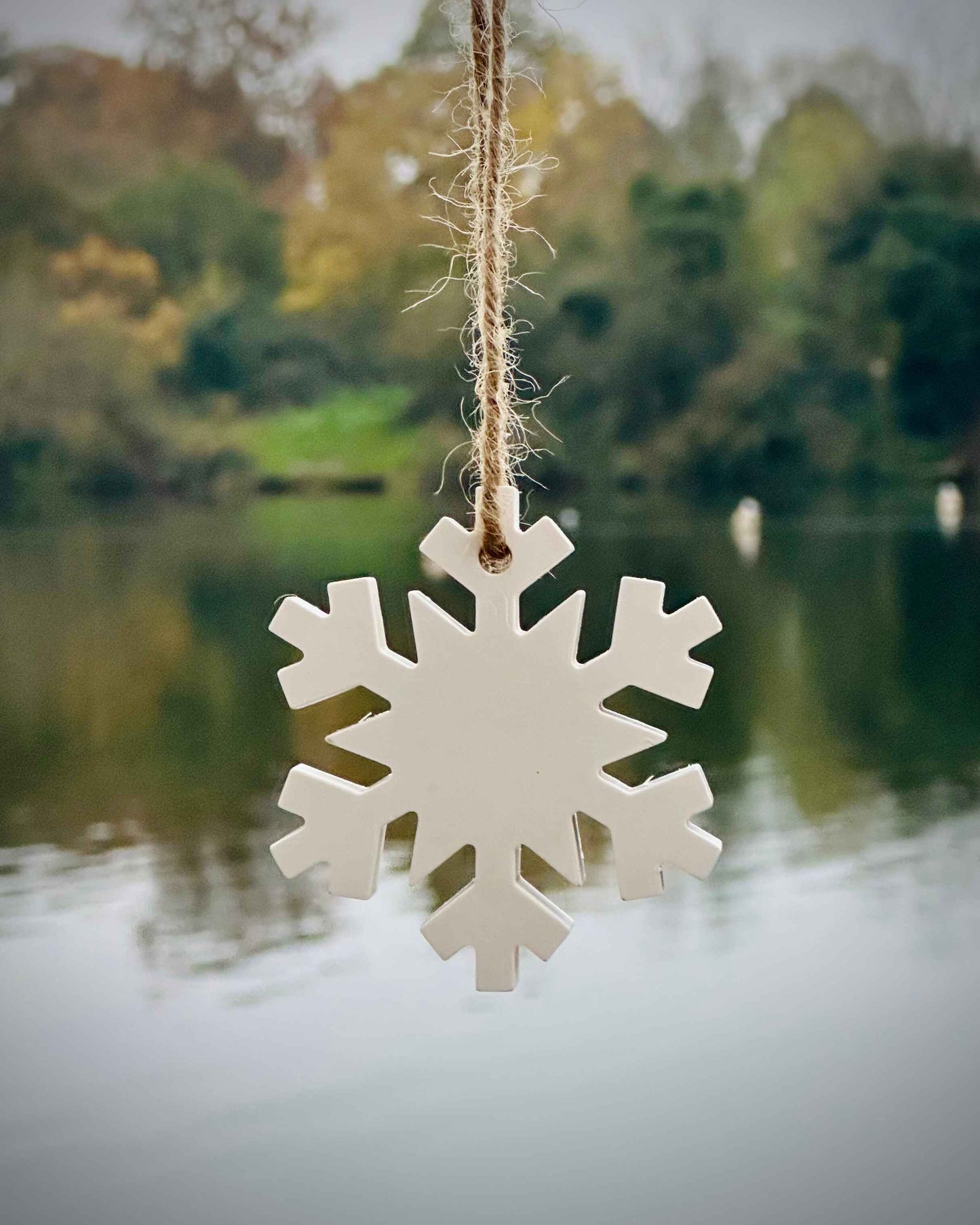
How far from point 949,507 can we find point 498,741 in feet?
11.0

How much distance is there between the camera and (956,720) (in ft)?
4.21

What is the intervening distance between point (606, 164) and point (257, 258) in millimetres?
975

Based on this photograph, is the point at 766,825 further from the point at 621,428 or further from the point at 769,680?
the point at 621,428

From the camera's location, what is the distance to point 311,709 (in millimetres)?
1400

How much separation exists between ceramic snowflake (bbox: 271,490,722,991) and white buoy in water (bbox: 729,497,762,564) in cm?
225

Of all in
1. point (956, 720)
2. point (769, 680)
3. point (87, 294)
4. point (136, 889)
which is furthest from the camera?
point (87, 294)

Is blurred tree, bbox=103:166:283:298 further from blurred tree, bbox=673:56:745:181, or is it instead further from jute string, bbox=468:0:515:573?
jute string, bbox=468:0:515:573

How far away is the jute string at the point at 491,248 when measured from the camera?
34cm

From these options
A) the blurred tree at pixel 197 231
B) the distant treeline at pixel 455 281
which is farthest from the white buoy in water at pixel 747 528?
the blurred tree at pixel 197 231

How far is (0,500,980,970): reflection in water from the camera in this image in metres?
0.92

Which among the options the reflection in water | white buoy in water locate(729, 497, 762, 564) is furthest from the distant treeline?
the reflection in water

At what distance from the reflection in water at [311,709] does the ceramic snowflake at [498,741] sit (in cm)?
35

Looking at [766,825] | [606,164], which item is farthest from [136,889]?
[606,164]

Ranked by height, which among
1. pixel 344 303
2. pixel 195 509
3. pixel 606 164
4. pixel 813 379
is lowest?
pixel 195 509
